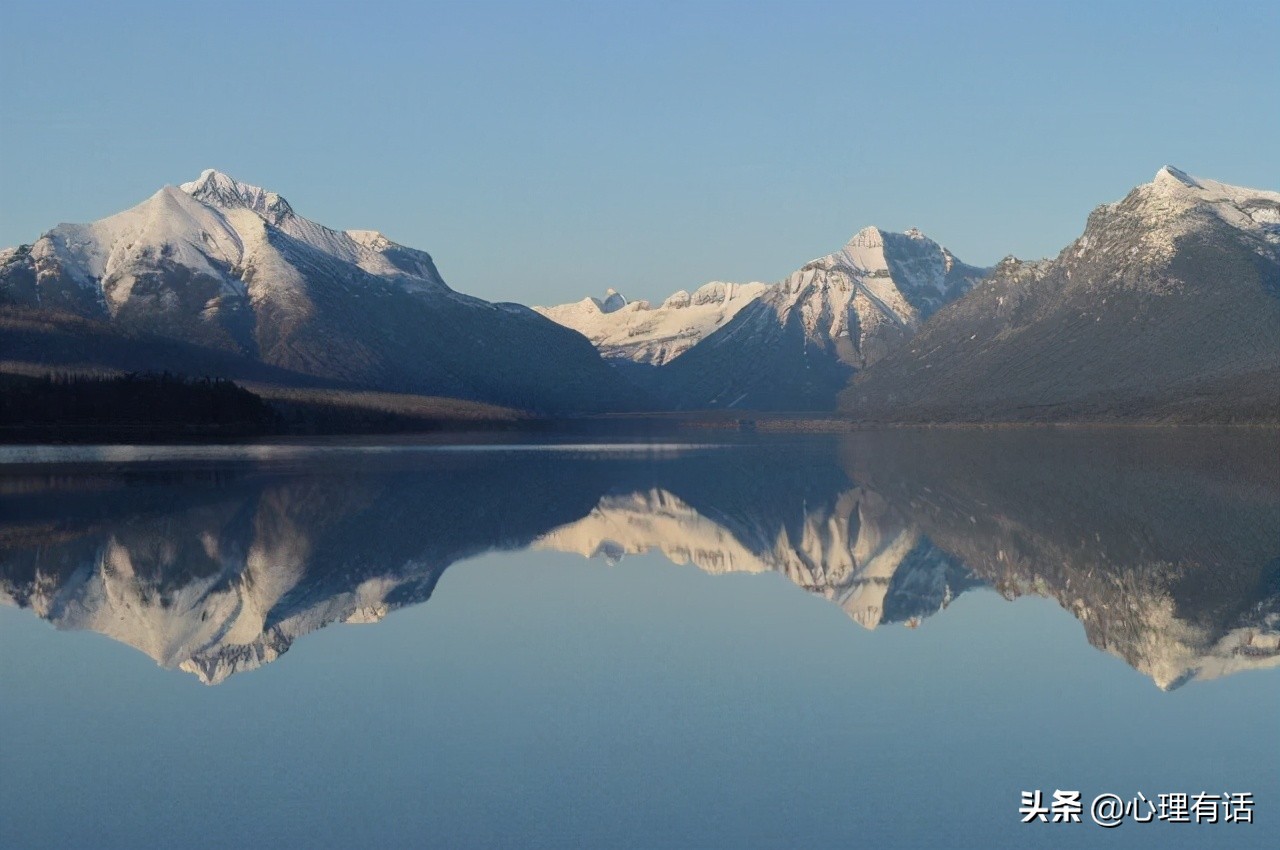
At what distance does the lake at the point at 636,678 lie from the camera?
16500 mm

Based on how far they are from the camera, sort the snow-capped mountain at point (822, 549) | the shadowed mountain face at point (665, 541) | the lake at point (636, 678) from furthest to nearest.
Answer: the snow-capped mountain at point (822, 549) < the shadowed mountain face at point (665, 541) < the lake at point (636, 678)

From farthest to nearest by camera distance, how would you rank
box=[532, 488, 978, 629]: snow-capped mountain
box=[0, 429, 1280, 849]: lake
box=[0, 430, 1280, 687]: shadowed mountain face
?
box=[532, 488, 978, 629]: snow-capped mountain, box=[0, 430, 1280, 687]: shadowed mountain face, box=[0, 429, 1280, 849]: lake

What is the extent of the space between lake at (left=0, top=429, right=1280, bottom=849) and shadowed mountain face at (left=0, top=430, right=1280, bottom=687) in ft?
0.66

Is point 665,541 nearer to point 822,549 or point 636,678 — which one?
point 822,549

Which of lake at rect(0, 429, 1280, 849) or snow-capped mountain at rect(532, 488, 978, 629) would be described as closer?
lake at rect(0, 429, 1280, 849)

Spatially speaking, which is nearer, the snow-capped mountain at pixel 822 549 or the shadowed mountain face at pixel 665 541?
the shadowed mountain face at pixel 665 541

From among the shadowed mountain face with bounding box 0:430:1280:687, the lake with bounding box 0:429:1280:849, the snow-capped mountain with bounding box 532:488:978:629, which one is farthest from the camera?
the snow-capped mountain with bounding box 532:488:978:629

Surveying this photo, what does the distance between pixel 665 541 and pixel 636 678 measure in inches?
887

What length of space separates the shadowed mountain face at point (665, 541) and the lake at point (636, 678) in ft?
0.66

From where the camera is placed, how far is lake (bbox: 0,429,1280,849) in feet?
54.1

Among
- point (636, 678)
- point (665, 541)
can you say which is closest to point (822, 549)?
point (665, 541)

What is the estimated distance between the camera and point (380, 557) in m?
39.5

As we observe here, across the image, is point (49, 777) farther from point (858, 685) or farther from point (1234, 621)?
point (1234, 621)

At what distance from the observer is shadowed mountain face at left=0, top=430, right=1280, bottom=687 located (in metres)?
29.0
